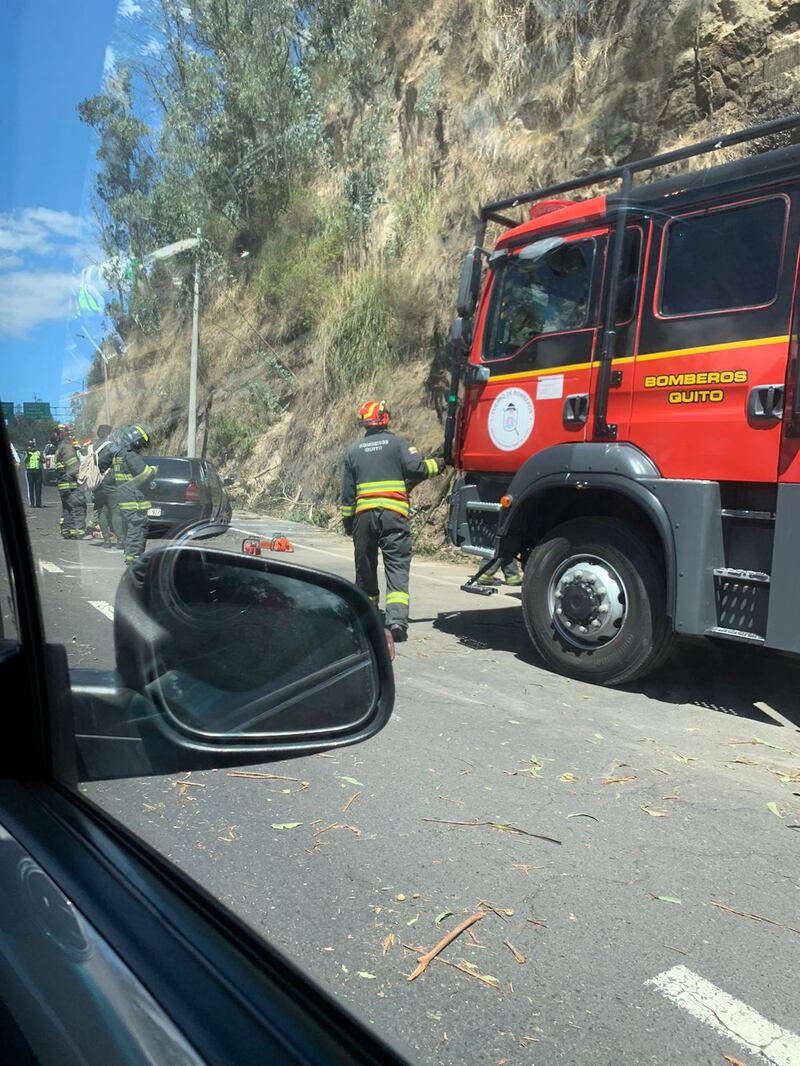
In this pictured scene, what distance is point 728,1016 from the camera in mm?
2213

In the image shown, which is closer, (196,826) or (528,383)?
(196,826)

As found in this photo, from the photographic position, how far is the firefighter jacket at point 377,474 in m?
6.82

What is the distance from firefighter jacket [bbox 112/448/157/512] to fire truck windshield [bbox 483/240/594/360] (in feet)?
14.4

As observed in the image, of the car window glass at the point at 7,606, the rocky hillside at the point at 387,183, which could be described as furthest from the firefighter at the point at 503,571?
the car window glass at the point at 7,606

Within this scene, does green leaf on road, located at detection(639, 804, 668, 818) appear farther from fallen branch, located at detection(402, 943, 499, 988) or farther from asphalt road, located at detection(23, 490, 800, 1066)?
fallen branch, located at detection(402, 943, 499, 988)

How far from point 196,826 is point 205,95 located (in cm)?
219

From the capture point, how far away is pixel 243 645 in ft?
5.58

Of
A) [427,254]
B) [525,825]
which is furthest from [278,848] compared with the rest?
[427,254]

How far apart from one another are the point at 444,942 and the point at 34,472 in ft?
5.62

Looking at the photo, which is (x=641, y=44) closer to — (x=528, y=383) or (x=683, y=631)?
(x=528, y=383)

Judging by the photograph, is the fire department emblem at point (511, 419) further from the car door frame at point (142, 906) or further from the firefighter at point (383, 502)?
the car door frame at point (142, 906)

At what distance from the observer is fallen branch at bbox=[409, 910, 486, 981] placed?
7.81ft

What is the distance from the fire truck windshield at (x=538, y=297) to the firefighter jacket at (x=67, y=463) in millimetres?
4515

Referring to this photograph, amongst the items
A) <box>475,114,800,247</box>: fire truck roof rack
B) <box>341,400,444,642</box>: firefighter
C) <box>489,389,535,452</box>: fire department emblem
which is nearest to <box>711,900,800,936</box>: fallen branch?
<box>489,389,535,452</box>: fire department emblem
